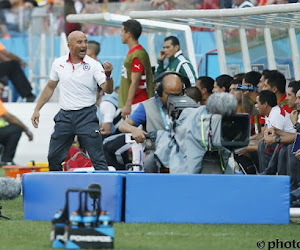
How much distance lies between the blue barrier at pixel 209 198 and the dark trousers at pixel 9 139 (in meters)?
10.4

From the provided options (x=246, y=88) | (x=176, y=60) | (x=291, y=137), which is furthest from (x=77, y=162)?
(x=291, y=137)

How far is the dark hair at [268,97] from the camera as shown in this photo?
43.1 feet

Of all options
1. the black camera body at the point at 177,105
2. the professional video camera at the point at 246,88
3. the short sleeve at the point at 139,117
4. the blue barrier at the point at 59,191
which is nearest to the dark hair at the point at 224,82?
the professional video camera at the point at 246,88

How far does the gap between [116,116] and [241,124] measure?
26.0 feet

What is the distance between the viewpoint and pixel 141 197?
9.56 metres

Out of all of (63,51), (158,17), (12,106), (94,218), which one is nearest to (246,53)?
(158,17)

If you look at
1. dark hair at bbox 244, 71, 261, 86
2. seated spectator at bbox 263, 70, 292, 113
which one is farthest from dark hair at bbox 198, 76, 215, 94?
seated spectator at bbox 263, 70, 292, 113

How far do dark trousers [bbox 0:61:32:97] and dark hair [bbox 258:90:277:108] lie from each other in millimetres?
7982

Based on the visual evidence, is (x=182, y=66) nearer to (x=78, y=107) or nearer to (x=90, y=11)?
(x=78, y=107)

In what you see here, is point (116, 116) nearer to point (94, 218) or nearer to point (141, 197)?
point (141, 197)

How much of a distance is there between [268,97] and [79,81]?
2673 millimetres

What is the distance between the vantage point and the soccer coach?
1185 cm

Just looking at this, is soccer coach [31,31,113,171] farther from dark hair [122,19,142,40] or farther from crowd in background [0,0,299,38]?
crowd in background [0,0,299,38]

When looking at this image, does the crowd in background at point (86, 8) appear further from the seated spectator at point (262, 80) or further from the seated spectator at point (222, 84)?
the seated spectator at point (262, 80)
